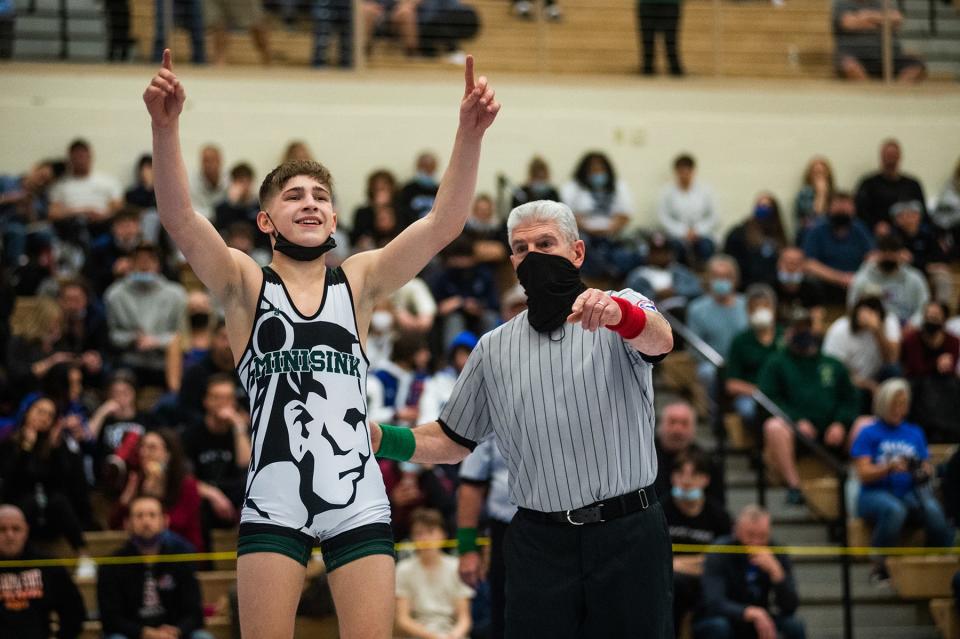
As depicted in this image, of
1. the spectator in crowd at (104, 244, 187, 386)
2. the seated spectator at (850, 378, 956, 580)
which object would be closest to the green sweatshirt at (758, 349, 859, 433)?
the seated spectator at (850, 378, 956, 580)

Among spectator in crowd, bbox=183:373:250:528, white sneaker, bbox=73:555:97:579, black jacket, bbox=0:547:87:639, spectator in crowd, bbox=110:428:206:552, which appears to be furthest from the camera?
spectator in crowd, bbox=183:373:250:528

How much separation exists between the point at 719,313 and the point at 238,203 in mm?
4297

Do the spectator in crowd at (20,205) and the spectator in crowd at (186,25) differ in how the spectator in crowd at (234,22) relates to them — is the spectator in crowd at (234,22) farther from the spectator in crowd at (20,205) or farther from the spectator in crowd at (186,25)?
the spectator in crowd at (20,205)

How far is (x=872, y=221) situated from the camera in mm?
14648

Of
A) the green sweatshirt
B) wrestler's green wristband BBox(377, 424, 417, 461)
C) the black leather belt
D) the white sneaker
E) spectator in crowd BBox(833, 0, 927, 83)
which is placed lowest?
the white sneaker

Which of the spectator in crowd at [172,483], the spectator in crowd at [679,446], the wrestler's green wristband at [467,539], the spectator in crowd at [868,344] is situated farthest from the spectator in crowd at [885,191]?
the wrestler's green wristband at [467,539]

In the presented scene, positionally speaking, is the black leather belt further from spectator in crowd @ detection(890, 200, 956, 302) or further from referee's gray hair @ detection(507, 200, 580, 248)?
spectator in crowd @ detection(890, 200, 956, 302)

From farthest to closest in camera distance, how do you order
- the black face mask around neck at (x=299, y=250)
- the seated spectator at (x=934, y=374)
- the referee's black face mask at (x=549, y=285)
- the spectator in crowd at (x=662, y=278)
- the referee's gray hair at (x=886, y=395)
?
the spectator in crowd at (x=662, y=278) → the seated spectator at (x=934, y=374) → the referee's gray hair at (x=886, y=395) → the referee's black face mask at (x=549, y=285) → the black face mask around neck at (x=299, y=250)

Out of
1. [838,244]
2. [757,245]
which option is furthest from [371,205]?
[838,244]

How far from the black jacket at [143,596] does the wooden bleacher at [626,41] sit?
26.7 ft

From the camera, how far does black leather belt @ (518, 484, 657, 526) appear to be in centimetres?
486

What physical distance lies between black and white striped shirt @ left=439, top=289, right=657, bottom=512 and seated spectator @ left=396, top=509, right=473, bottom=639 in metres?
3.60

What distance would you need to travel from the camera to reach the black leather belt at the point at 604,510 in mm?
4863

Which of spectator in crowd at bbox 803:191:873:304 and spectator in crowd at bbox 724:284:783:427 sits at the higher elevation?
spectator in crowd at bbox 803:191:873:304
